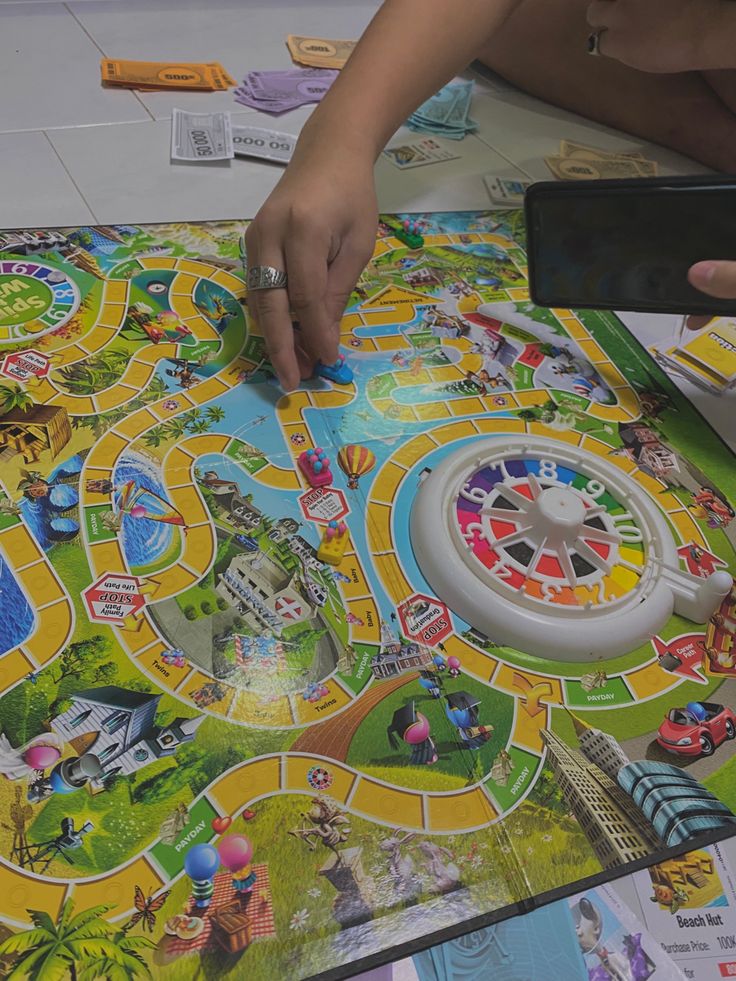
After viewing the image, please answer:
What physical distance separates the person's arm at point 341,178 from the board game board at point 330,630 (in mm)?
61

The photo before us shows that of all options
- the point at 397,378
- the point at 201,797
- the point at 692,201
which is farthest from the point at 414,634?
the point at 692,201

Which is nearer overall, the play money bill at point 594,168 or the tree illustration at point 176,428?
the tree illustration at point 176,428

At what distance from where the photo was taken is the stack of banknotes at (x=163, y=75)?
116cm

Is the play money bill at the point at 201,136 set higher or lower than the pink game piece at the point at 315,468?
higher

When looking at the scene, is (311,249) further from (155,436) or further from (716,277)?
(716,277)

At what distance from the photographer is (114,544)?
→ 58cm

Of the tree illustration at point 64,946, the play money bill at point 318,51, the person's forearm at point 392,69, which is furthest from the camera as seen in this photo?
the play money bill at point 318,51

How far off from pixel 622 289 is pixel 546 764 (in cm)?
41

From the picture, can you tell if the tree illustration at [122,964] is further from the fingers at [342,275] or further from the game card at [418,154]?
the game card at [418,154]

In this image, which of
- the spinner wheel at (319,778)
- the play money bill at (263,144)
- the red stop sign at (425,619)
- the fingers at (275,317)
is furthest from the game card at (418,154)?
the spinner wheel at (319,778)

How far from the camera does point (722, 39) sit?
2.83 feet

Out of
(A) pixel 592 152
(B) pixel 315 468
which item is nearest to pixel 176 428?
(B) pixel 315 468

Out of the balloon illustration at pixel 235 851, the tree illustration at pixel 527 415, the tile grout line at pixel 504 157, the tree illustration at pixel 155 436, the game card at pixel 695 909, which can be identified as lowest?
the game card at pixel 695 909

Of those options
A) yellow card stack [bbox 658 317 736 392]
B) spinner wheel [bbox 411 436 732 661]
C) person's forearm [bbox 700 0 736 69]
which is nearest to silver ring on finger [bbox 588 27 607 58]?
person's forearm [bbox 700 0 736 69]
